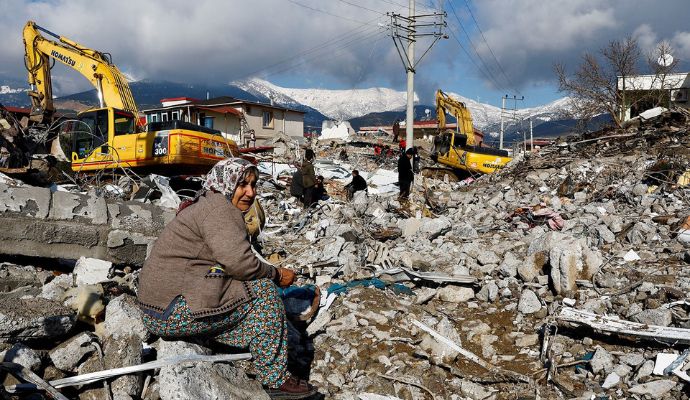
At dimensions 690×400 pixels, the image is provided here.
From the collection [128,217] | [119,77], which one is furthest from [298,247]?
[119,77]

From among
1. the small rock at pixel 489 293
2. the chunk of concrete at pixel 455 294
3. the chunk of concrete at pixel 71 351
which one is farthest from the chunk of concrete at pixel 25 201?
the small rock at pixel 489 293

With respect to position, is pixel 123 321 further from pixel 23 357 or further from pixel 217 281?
pixel 217 281

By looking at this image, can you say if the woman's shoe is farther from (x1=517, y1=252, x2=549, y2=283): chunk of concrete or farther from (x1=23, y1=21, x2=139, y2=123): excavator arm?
(x1=23, y1=21, x2=139, y2=123): excavator arm

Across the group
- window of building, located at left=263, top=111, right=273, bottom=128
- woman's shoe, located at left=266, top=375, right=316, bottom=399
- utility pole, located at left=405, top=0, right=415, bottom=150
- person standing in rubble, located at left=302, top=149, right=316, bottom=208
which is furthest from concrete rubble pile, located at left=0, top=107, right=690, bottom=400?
window of building, located at left=263, top=111, right=273, bottom=128

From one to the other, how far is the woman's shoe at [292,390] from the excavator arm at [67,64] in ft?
35.5

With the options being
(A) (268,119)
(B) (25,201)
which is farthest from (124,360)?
(A) (268,119)

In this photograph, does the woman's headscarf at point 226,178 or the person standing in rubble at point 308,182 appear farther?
the person standing in rubble at point 308,182

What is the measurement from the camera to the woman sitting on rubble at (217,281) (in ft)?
8.59

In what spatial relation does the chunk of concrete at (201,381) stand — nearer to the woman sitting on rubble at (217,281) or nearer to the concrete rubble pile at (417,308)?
the concrete rubble pile at (417,308)

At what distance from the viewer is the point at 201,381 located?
2650mm

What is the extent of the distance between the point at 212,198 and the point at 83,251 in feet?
7.46

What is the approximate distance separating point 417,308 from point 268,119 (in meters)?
35.7

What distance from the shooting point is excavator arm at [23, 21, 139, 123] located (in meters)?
12.3

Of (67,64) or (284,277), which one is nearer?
(284,277)
